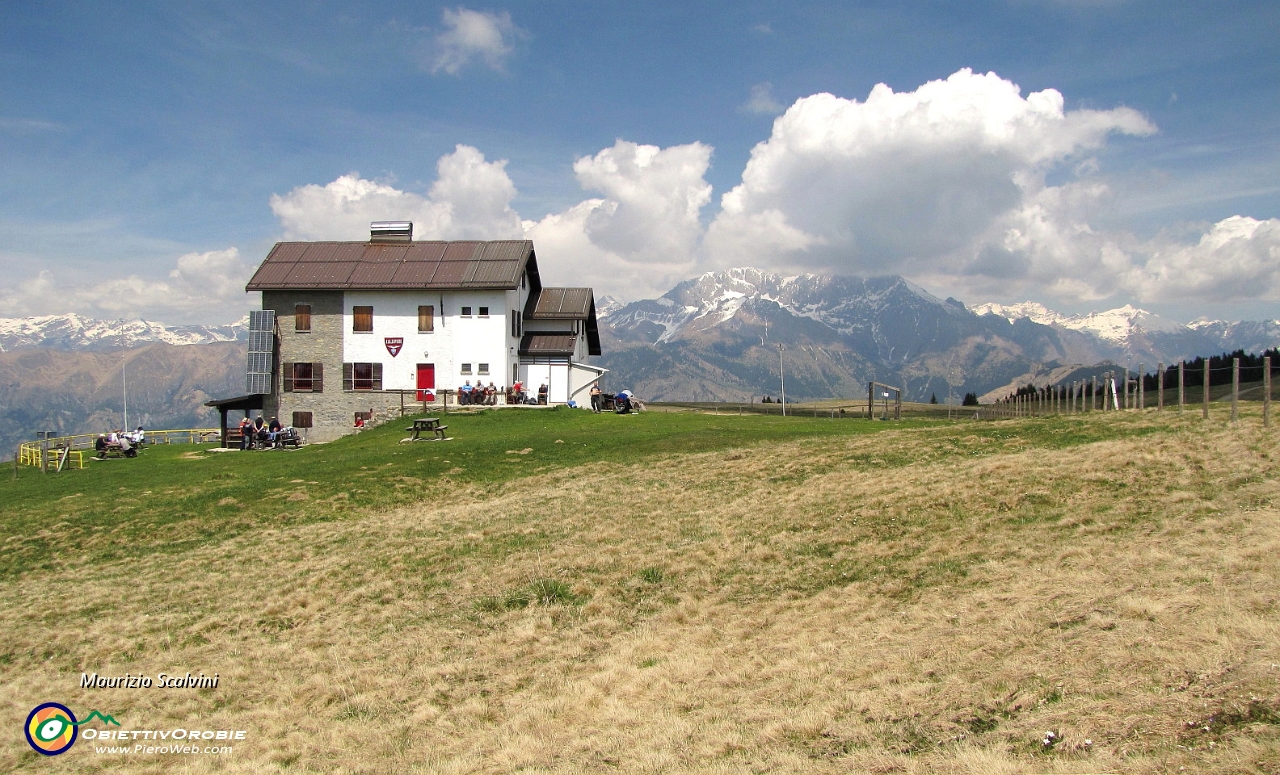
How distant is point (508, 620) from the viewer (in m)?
15.0

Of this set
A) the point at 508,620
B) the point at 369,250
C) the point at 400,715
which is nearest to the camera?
the point at 400,715

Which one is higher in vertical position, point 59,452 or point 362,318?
point 362,318

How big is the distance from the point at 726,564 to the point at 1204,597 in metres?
8.28

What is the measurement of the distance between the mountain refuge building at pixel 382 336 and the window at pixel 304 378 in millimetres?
68

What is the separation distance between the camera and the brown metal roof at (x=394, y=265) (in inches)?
2135

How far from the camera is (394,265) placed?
55.9 meters

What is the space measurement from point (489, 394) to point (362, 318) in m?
10.8

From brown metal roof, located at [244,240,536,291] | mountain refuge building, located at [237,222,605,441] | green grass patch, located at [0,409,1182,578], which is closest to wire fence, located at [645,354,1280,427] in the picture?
green grass patch, located at [0,409,1182,578]

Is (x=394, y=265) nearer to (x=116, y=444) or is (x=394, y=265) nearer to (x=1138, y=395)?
(x=116, y=444)

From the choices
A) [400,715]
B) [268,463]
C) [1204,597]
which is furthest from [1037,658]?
[268,463]

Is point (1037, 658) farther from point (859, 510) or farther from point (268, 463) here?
point (268, 463)

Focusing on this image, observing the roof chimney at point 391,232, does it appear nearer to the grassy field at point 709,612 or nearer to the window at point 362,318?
the window at point 362,318

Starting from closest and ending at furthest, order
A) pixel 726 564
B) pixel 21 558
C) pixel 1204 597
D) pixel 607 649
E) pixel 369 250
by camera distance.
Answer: pixel 1204 597
pixel 607 649
pixel 726 564
pixel 21 558
pixel 369 250

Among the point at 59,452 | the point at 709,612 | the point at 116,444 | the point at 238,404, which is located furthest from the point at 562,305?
the point at 709,612
